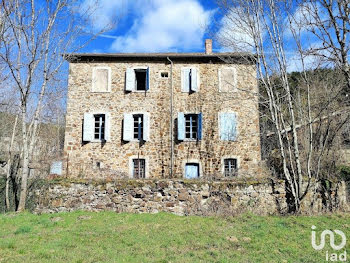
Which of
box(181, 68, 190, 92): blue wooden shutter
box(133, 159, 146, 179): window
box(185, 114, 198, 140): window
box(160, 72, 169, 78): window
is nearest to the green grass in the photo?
box(133, 159, 146, 179): window

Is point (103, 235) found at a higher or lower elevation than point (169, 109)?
lower

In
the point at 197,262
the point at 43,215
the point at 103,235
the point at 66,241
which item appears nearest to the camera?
the point at 197,262

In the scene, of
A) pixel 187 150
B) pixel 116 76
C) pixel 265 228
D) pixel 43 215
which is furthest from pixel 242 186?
pixel 116 76

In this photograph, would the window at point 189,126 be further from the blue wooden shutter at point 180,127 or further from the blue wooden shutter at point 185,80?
the blue wooden shutter at point 185,80

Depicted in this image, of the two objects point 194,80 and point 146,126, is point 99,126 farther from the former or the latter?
point 194,80

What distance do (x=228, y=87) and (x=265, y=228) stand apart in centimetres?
864

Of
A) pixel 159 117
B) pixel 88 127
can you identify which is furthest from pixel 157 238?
pixel 88 127

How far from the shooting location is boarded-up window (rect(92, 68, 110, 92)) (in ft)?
44.1

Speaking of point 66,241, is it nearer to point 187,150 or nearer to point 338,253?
point 338,253

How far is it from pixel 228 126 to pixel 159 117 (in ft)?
11.6

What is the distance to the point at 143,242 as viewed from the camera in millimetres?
5215

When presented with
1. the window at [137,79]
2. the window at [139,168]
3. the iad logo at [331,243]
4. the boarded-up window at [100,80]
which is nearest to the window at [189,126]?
the window at [139,168]

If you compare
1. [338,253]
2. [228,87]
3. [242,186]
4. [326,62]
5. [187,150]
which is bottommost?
[338,253]

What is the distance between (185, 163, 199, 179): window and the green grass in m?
5.45
